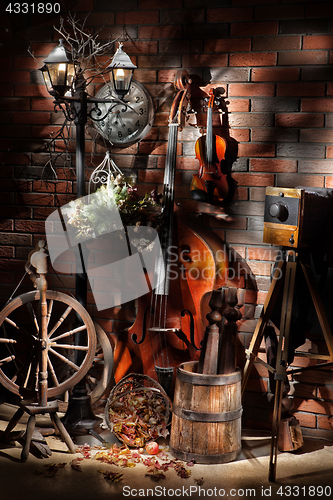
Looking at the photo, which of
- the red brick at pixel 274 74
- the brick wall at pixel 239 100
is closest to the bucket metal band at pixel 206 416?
the brick wall at pixel 239 100

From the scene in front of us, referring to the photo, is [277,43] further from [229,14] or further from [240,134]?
[240,134]

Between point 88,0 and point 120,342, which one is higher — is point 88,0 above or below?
above

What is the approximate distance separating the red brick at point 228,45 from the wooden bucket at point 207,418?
1.79 m

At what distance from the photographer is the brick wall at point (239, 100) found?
9.56ft

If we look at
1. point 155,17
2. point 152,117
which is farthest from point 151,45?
point 152,117

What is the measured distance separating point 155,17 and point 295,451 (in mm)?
2578

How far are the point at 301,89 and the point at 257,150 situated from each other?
1.31 ft

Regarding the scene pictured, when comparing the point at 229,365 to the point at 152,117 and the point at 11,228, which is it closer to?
the point at 152,117

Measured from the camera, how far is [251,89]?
9.91 feet

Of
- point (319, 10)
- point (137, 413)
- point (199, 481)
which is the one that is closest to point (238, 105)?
point (319, 10)

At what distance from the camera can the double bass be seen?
9.71ft

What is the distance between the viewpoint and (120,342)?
327cm

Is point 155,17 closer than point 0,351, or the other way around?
point 155,17

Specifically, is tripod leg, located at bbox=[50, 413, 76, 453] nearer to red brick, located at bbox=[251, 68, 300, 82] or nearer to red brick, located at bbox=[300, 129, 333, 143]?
red brick, located at bbox=[300, 129, 333, 143]
